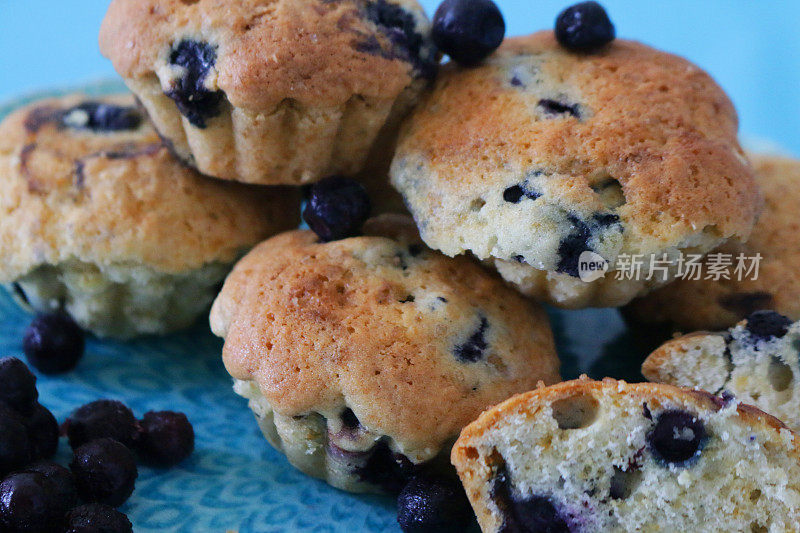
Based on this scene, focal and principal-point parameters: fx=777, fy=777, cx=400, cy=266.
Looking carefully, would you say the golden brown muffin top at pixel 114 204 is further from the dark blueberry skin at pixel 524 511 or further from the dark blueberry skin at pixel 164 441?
the dark blueberry skin at pixel 524 511

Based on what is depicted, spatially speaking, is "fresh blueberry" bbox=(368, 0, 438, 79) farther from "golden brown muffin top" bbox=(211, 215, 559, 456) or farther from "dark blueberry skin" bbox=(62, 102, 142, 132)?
"dark blueberry skin" bbox=(62, 102, 142, 132)

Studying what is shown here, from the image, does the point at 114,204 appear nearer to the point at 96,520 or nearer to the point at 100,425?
the point at 100,425

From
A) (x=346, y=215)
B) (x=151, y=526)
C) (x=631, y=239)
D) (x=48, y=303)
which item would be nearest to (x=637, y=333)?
(x=631, y=239)

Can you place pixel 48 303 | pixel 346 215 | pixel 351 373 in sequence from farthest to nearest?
pixel 48 303 → pixel 346 215 → pixel 351 373

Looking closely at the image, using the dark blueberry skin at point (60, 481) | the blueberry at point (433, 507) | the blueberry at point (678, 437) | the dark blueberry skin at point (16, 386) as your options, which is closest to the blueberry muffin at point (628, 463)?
the blueberry at point (678, 437)

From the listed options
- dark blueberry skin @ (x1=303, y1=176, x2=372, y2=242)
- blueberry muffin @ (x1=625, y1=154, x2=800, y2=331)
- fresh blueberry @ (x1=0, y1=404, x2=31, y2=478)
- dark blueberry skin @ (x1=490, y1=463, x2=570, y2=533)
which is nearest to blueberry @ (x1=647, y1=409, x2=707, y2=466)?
dark blueberry skin @ (x1=490, y1=463, x2=570, y2=533)

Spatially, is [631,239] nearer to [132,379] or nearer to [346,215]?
[346,215]
